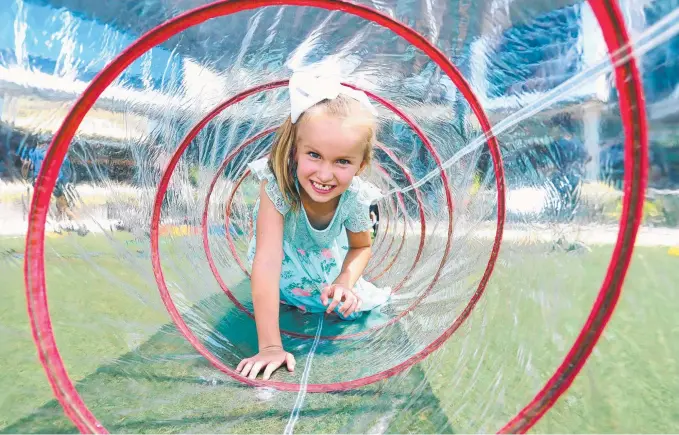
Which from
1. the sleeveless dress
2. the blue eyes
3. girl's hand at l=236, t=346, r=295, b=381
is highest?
the blue eyes

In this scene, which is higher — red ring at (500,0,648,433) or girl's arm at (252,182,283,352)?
red ring at (500,0,648,433)

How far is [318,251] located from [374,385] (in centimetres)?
115

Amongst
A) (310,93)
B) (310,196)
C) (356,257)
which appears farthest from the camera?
(356,257)

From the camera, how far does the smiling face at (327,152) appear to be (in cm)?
185

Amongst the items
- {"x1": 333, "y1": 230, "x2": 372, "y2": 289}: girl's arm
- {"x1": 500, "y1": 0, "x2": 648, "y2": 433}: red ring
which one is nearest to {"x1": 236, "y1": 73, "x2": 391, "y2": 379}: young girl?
{"x1": 333, "y1": 230, "x2": 372, "y2": 289}: girl's arm

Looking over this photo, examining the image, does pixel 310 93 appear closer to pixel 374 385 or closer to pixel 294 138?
pixel 294 138

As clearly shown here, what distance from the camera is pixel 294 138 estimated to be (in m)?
2.05

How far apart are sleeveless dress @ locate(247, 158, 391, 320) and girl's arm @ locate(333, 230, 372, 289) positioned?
1.6 inches

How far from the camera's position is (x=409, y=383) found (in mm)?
1712

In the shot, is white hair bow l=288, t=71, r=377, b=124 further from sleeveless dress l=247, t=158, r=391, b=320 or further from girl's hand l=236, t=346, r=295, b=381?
girl's hand l=236, t=346, r=295, b=381

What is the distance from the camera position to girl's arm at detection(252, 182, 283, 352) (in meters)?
1.74

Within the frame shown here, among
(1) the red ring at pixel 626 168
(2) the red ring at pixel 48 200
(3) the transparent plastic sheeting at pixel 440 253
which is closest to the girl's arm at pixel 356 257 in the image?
(3) the transparent plastic sheeting at pixel 440 253

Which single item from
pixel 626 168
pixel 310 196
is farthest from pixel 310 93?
pixel 626 168

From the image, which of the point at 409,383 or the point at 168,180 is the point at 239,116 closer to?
the point at 168,180
